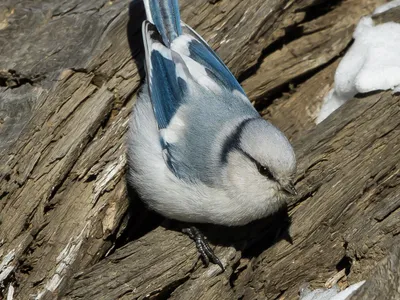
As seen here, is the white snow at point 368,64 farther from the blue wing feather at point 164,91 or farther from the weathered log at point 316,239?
the blue wing feather at point 164,91

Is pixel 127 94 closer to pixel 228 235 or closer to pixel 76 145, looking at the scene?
pixel 76 145

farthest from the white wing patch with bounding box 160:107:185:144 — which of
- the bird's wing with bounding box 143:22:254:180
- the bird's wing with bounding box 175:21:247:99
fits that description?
the bird's wing with bounding box 175:21:247:99

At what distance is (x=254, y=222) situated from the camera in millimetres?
4355

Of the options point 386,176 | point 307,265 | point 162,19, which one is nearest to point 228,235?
point 307,265

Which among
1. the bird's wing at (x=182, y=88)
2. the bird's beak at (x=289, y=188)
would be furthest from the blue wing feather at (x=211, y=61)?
the bird's beak at (x=289, y=188)

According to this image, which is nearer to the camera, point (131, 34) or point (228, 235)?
point (228, 235)

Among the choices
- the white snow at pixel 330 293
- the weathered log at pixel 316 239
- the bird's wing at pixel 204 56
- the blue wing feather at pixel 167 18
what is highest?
the blue wing feather at pixel 167 18

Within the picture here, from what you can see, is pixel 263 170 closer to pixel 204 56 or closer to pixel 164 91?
pixel 164 91

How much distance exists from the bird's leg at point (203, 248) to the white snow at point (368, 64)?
134cm

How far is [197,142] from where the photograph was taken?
425cm

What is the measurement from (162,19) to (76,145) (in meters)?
0.98

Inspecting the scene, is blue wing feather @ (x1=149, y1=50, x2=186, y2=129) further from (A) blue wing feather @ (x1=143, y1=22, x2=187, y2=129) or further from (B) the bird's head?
(B) the bird's head

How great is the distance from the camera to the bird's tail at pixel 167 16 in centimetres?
467

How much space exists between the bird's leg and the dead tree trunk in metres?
0.05
